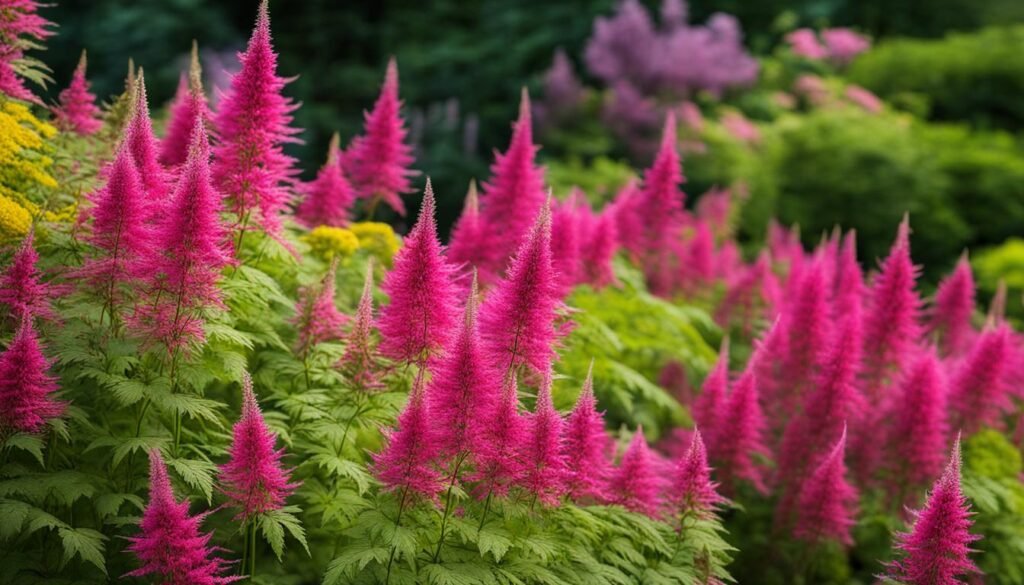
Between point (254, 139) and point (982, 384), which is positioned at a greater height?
point (254, 139)

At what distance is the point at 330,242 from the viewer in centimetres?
689

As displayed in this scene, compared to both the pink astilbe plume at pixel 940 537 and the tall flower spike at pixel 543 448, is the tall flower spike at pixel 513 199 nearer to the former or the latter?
the tall flower spike at pixel 543 448

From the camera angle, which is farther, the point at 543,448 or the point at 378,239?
the point at 378,239

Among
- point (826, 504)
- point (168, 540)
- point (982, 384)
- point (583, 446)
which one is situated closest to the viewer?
point (168, 540)

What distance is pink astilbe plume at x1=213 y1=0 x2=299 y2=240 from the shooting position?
5.80m

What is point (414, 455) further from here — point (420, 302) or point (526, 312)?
point (526, 312)

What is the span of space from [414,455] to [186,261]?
153 cm

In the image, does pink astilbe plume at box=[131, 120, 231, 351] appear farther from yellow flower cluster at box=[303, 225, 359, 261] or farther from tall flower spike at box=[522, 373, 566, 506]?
tall flower spike at box=[522, 373, 566, 506]

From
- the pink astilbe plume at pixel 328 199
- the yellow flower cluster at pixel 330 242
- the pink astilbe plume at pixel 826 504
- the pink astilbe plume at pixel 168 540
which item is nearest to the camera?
the pink astilbe plume at pixel 168 540

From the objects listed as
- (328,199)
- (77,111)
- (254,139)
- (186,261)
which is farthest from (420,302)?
(77,111)

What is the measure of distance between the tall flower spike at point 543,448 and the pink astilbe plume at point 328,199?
2828mm

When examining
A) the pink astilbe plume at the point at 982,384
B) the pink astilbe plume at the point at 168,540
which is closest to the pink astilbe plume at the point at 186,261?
the pink astilbe plume at the point at 168,540

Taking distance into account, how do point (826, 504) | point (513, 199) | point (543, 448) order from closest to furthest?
point (543, 448)
point (826, 504)
point (513, 199)

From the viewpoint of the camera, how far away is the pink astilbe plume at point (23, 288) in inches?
201
